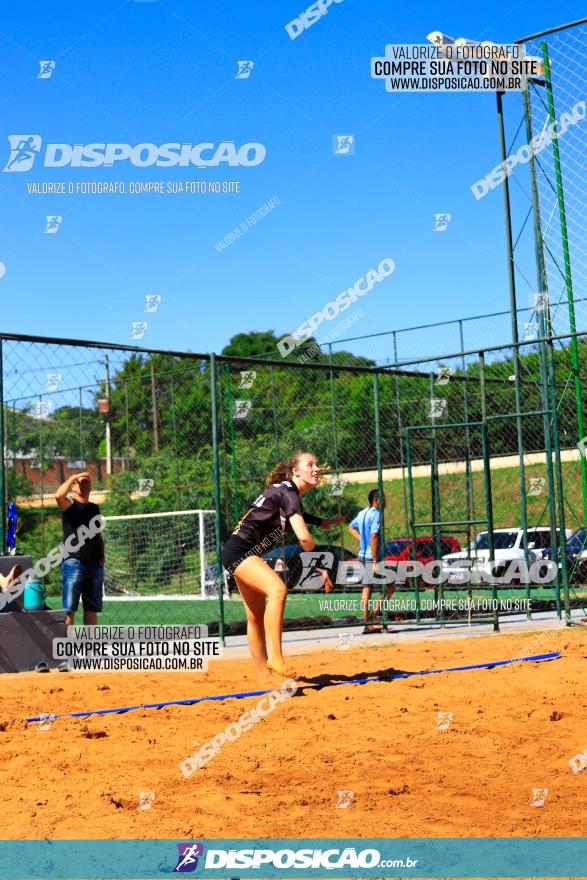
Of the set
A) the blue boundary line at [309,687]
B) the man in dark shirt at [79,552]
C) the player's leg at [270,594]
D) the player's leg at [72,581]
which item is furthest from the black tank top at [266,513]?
the player's leg at [72,581]

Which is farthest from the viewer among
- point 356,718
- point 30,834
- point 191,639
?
point 191,639

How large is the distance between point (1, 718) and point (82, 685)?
5.06 ft

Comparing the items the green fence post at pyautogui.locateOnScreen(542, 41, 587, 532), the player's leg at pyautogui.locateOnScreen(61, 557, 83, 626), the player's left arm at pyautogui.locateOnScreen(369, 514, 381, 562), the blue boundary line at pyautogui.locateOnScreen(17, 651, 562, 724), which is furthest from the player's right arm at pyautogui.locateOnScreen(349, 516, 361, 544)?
the blue boundary line at pyautogui.locateOnScreen(17, 651, 562, 724)

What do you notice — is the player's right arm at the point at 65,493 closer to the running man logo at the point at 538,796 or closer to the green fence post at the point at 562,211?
the running man logo at the point at 538,796

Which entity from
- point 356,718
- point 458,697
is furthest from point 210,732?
point 458,697

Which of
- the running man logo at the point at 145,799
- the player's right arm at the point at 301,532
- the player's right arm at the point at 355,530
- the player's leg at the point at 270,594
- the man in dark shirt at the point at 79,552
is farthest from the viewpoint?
the player's right arm at the point at 355,530

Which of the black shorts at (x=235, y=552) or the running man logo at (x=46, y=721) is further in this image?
the black shorts at (x=235, y=552)

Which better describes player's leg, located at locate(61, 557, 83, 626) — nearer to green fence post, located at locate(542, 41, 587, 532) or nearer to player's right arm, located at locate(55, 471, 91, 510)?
player's right arm, located at locate(55, 471, 91, 510)

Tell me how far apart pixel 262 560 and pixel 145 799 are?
11.3 ft

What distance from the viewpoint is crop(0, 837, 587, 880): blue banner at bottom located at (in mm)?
3949

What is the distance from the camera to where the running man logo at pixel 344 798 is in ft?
15.9

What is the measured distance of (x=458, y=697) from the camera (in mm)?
7527

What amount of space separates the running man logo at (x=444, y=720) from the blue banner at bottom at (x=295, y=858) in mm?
2160

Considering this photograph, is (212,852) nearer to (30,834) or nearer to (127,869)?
(127,869)
